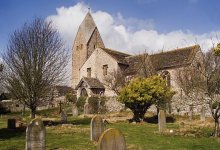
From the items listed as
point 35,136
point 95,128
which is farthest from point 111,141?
point 95,128

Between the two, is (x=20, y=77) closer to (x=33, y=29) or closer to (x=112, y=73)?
(x=33, y=29)

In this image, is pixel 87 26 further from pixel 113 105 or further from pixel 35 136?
pixel 35 136

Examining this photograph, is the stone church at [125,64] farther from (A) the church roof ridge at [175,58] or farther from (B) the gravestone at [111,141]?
(B) the gravestone at [111,141]

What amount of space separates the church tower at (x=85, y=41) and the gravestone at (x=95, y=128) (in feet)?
162

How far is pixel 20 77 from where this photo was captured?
26953 mm

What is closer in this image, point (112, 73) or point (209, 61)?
point (209, 61)

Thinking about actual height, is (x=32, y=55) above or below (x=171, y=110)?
above

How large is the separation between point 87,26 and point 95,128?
2022 inches

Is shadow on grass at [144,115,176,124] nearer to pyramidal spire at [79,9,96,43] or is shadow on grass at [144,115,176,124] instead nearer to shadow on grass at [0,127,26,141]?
shadow on grass at [0,127,26,141]

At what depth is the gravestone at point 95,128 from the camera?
1756 centimetres

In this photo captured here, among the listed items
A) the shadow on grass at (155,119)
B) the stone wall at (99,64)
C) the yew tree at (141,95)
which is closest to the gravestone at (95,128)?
the yew tree at (141,95)

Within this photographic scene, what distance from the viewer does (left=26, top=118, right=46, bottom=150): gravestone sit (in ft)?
45.6

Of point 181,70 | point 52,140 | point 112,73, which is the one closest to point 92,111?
point 112,73

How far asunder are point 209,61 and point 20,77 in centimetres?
2239
